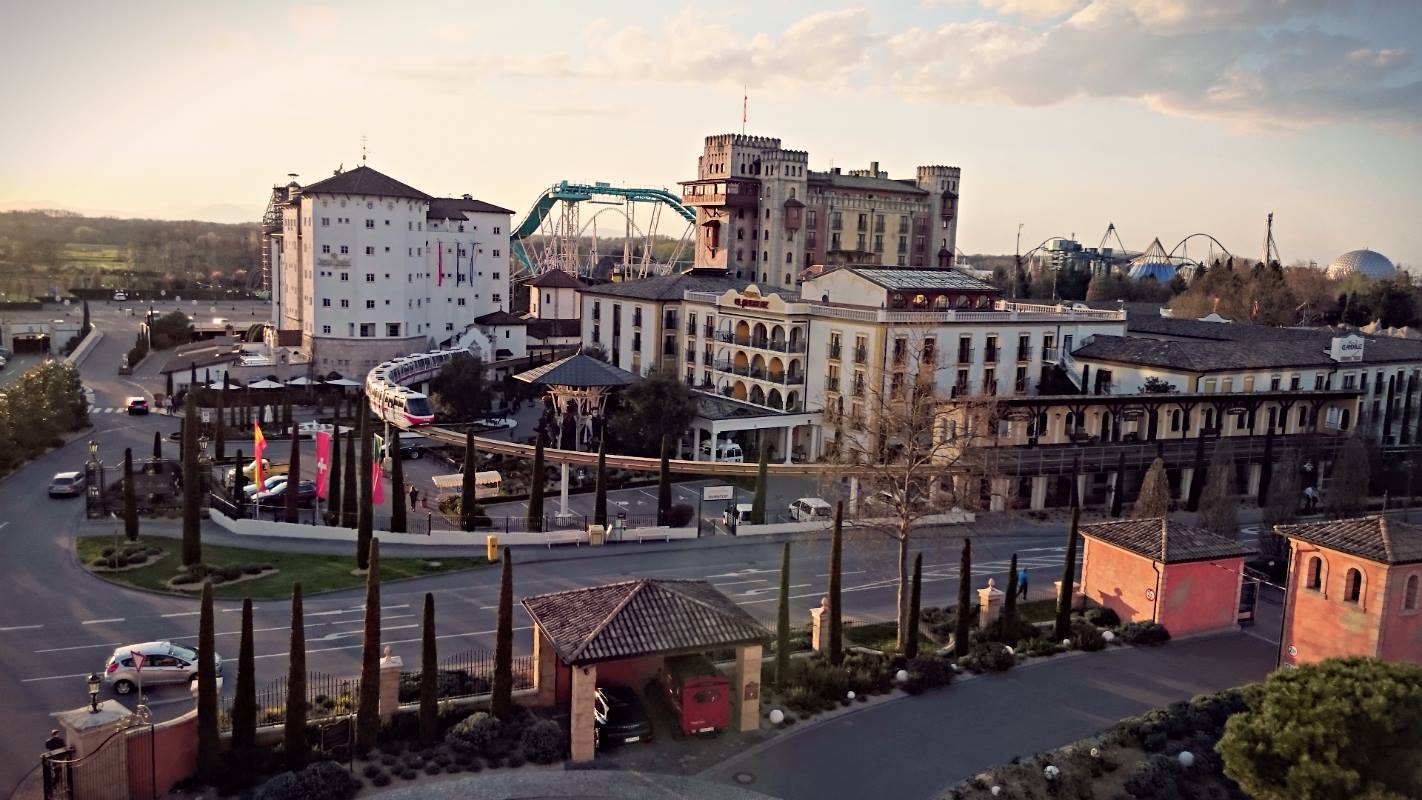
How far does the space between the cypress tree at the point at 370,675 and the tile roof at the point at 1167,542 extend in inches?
943

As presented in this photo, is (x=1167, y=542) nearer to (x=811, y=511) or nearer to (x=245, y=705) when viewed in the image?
(x=811, y=511)

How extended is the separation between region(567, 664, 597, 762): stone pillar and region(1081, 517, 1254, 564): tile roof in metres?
19.6

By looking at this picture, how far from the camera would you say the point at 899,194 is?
420 ft

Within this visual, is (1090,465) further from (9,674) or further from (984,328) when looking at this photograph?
(9,674)

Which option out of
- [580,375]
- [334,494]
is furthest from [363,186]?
[334,494]

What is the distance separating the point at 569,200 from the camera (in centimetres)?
13112

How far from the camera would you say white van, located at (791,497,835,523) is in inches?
1836

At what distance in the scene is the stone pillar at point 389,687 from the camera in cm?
2391

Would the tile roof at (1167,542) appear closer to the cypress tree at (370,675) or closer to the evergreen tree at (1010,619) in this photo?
the evergreen tree at (1010,619)

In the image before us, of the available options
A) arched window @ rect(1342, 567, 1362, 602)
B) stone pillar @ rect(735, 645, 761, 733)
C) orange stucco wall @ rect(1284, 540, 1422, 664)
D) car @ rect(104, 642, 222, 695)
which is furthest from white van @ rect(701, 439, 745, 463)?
car @ rect(104, 642, 222, 695)

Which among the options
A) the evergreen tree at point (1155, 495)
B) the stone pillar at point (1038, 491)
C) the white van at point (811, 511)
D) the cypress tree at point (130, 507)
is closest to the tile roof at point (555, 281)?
the white van at point (811, 511)

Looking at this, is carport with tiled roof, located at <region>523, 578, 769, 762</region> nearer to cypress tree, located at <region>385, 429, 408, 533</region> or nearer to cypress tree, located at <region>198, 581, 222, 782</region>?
cypress tree, located at <region>198, 581, 222, 782</region>

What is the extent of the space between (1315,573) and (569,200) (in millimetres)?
111794

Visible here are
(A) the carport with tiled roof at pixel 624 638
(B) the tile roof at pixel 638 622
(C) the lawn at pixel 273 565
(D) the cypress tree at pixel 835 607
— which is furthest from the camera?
(C) the lawn at pixel 273 565
